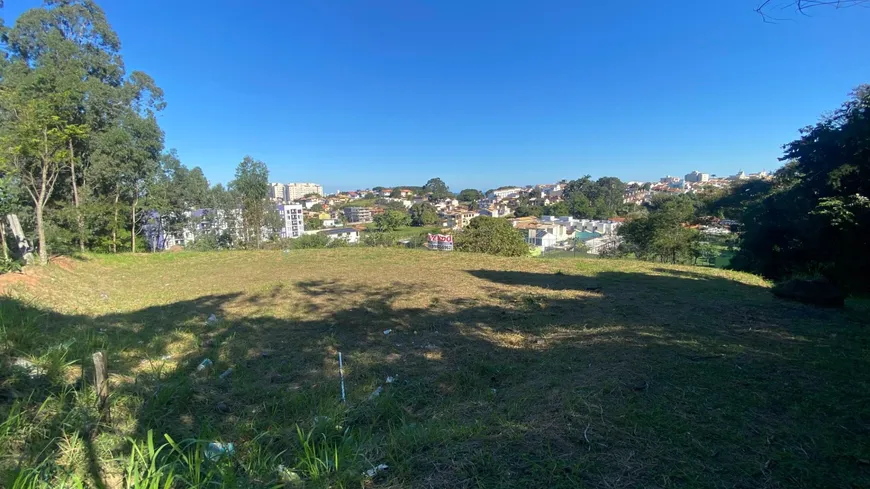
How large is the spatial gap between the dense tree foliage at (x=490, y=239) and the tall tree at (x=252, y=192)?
39.2ft

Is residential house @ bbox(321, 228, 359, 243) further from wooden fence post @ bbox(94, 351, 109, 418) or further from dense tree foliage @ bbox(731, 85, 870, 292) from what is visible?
wooden fence post @ bbox(94, 351, 109, 418)

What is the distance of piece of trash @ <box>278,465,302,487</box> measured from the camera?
1505 millimetres

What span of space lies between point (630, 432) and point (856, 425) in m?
1.15

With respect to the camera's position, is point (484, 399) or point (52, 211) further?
point (52, 211)

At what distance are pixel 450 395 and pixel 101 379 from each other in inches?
81.4

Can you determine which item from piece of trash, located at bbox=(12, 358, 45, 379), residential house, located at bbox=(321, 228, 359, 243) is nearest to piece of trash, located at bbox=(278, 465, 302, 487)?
piece of trash, located at bbox=(12, 358, 45, 379)

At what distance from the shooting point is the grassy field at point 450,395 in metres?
1.61

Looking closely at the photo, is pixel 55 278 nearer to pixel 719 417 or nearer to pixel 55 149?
pixel 55 149

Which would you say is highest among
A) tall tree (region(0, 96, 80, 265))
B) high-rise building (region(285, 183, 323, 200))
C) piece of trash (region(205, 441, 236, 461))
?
high-rise building (region(285, 183, 323, 200))

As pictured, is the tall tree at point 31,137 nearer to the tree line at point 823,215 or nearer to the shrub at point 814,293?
the shrub at point 814,293

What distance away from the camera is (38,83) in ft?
32.8

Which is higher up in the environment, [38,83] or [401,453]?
[38,83]

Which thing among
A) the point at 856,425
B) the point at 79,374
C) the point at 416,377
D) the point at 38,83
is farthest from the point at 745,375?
the point at 38,83

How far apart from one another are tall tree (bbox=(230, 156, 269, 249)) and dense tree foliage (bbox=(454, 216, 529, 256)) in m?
11.9
